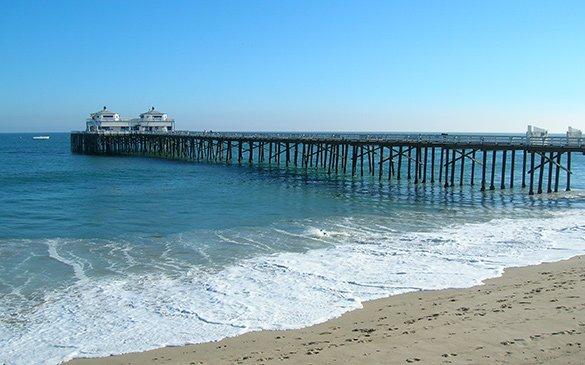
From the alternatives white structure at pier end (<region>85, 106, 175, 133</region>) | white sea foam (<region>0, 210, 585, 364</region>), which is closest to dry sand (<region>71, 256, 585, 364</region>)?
white sea foam (<region>0, 210, 585, 364</region>)

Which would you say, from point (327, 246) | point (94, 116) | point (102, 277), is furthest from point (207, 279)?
point (94, 116)

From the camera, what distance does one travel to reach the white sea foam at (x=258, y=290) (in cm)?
1053

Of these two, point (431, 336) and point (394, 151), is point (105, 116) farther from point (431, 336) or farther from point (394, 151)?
point (431, 336)

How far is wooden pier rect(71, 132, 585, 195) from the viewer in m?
34.7

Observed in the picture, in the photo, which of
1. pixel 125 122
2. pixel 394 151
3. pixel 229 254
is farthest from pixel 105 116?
pixel 229 254

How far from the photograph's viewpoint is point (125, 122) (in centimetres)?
8169

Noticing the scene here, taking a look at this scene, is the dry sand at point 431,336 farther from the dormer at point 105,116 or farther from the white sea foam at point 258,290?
the dormer at point 105,116

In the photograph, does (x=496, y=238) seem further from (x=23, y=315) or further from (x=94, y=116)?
(x=94, y=116)

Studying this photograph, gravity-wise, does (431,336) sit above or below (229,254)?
above

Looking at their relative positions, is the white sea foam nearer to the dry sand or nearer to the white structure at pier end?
the dry sand

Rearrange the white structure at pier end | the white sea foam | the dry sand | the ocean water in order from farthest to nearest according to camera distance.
→ 1. the white structure at pier end
2. the ocean water
3. the white sea foam
4. the dry sand

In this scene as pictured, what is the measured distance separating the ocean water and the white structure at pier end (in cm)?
4664

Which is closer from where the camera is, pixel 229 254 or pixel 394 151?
pixel 229 254

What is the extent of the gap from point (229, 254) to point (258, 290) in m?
4.24
